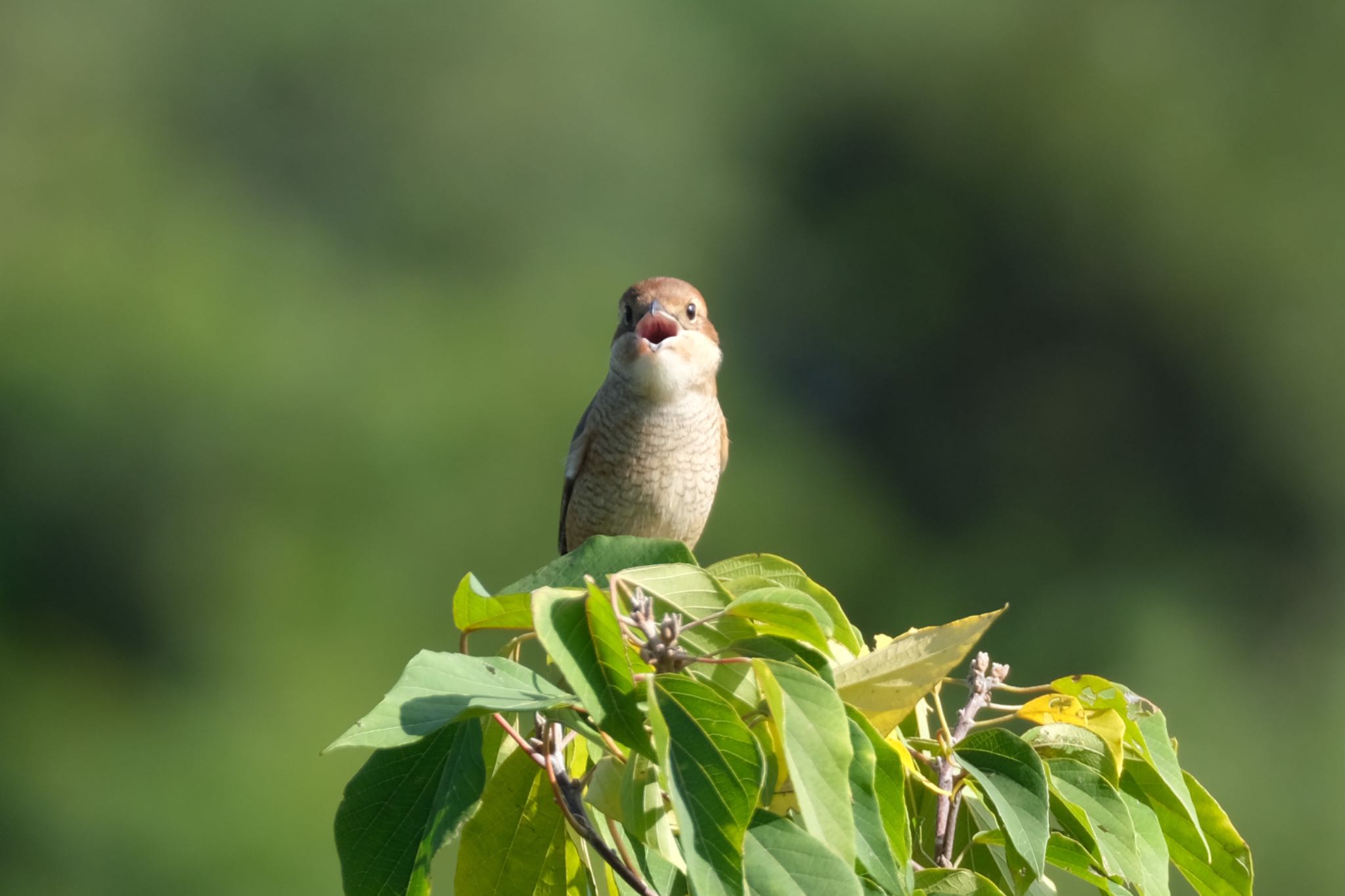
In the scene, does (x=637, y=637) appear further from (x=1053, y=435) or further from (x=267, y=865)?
(x=1053, y=435)

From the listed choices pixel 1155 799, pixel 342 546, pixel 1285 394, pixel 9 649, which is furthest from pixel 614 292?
pixel 1155 799

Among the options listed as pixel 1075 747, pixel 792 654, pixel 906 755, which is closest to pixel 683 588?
pixel 792 654

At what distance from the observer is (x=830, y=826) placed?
1.58m

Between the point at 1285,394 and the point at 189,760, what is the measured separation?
1229 cm

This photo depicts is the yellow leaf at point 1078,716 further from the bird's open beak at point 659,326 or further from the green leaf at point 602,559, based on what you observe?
the bird's open beak at point 659,326

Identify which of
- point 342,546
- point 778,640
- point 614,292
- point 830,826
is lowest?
point 342,546

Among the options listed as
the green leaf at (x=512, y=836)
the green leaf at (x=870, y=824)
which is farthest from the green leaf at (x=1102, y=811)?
the green leaf at (x=512, y=836)

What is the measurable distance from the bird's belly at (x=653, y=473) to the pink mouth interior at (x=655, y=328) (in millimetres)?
218

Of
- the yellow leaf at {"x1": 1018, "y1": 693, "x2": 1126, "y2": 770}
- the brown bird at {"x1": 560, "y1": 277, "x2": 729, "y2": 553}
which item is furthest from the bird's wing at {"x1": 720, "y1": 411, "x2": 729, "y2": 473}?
the yellow leaf at {"x1": 1018, "y1": 693, "x2": 1126, "y2": 770}

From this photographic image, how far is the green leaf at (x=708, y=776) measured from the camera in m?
1.55

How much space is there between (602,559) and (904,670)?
41 centimetres

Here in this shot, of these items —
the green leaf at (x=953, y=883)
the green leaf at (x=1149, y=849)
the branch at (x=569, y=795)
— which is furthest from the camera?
the green leaf at (x=1149, y=849)

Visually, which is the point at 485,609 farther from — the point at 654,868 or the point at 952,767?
the point at 952,767

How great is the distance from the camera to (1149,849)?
2066 mm
